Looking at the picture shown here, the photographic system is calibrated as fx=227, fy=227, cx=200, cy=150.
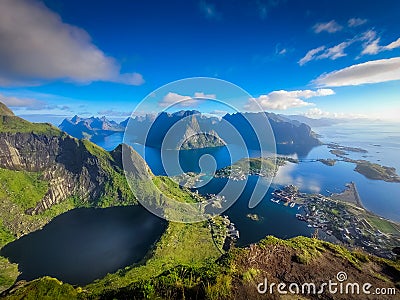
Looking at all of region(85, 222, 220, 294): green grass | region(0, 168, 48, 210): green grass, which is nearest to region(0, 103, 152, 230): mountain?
region(0, 168, 48, 210): green grass

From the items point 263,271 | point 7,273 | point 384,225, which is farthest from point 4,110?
point 384,225

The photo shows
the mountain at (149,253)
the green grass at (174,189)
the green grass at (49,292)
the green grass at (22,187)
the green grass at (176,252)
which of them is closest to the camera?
the mountain at (149,253)

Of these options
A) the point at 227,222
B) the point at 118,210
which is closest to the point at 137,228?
the point at 118,210

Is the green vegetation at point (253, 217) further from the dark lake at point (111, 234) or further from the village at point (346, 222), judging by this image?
the village at point (346, 222)

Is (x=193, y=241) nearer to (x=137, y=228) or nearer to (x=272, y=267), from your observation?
(x=137, y=228)

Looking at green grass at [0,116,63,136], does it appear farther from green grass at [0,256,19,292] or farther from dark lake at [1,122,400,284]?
green grass at [0,256,19,292]

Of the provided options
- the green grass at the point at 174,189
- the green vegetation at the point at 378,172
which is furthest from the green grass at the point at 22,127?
the green vegetation at the point at 378,172
